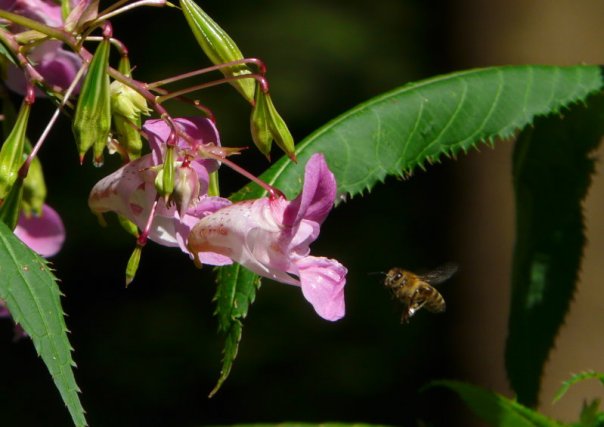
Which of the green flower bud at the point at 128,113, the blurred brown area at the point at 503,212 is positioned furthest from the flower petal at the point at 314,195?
the blurred brown area at the point at 503,212

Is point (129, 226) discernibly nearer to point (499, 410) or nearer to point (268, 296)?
point (499, 410)

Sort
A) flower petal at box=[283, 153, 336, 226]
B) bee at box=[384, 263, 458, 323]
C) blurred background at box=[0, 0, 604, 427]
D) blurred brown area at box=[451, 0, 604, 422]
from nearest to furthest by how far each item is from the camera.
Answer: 1. flower petal at box=[283, 153, 336, 226]
2. bee at box=[384, 263, 458, 323]
3. blurred brown area at box=[451, 0, 604, 422]
4. blurred background at box=[0, 0, 604, 427]

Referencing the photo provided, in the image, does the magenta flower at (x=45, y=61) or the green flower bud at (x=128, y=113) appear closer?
the green flower bud at (x=128, y=113)

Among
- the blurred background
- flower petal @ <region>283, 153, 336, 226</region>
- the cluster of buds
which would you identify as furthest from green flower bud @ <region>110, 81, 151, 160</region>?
the blurred background

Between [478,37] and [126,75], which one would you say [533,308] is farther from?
[478,37]

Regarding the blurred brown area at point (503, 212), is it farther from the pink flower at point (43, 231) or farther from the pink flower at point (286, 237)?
the pink flower at point (286, 237)

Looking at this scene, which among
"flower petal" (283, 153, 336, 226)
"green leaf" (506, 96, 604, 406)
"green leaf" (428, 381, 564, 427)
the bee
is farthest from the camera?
the bee

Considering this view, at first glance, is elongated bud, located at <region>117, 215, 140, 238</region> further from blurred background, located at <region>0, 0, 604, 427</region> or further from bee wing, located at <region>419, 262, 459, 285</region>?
blurred background, located at <region>0, 0, 604, 427</region>
